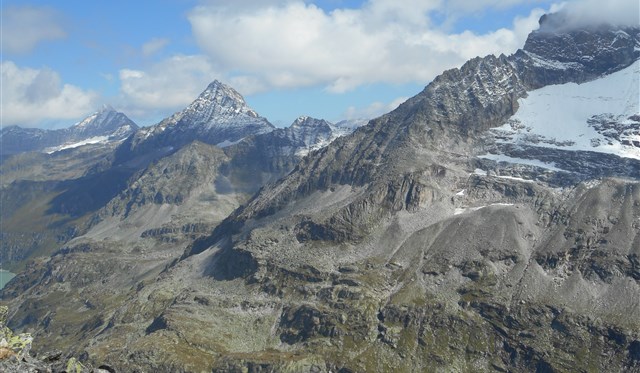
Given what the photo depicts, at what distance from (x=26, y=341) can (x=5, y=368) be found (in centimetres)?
417

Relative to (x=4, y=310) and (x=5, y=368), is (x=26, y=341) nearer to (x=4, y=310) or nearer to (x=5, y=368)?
(x=5, y=368)

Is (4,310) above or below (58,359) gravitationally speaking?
above

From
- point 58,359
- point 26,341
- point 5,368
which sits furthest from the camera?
point 58,359

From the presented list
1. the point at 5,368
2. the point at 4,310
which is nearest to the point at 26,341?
the point at 5,368

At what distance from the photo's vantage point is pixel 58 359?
182 ft

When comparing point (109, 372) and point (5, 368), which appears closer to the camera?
point (5, 368)

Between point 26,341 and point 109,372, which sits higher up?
point 26,341

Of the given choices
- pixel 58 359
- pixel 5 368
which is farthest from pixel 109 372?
pixel 5 368

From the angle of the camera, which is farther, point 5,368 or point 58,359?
point 58,359

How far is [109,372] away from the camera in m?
55.1

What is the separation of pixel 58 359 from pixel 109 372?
468 cm

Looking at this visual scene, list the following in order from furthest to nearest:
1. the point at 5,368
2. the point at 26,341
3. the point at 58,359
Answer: the point at 58,359
the point at 26,341
the point at 5,368

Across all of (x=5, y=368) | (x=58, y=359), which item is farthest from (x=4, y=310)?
(x=5, y=368)

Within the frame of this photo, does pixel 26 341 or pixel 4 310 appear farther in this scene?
pixel 4 310
